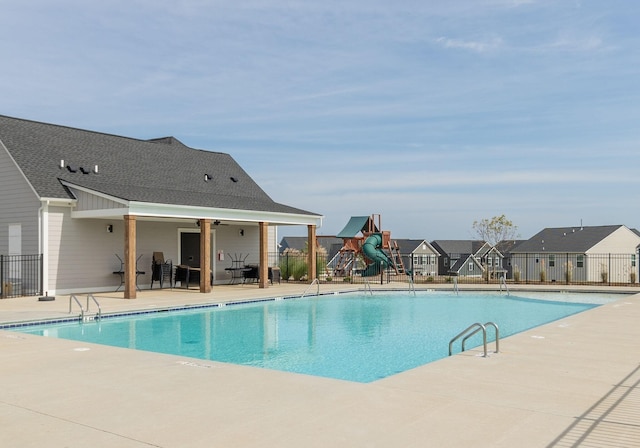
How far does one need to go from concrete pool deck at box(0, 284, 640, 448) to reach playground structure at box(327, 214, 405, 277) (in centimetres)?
2199

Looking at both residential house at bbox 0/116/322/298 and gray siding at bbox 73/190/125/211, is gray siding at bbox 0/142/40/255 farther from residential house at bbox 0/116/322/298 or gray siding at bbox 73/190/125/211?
gray siding at bbox 73/190/125/211

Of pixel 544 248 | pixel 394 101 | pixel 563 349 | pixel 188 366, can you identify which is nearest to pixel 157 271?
pixel 394 101

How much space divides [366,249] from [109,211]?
1595 centimetres

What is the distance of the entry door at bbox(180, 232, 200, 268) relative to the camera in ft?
80.6

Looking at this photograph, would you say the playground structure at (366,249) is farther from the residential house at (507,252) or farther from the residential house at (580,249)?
the residential house at (580,249)

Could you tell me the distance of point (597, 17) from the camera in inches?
570

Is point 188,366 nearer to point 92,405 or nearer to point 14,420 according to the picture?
point 92,405

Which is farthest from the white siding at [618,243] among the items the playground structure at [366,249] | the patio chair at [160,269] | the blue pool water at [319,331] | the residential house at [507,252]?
the patio chair at [160,269]

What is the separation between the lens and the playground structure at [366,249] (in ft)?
102

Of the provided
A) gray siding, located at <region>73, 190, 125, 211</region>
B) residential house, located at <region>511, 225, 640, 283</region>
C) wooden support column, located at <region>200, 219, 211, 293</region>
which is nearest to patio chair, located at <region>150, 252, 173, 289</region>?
wooden support column, located at <region>200, 219, 211, 293</region>

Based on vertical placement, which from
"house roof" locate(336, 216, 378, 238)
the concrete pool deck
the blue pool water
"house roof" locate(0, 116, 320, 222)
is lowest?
the blue pool water

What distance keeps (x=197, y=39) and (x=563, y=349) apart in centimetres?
1543

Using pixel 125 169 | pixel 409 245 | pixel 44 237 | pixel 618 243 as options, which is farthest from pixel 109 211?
pixel 409 245

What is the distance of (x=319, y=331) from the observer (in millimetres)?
13406
